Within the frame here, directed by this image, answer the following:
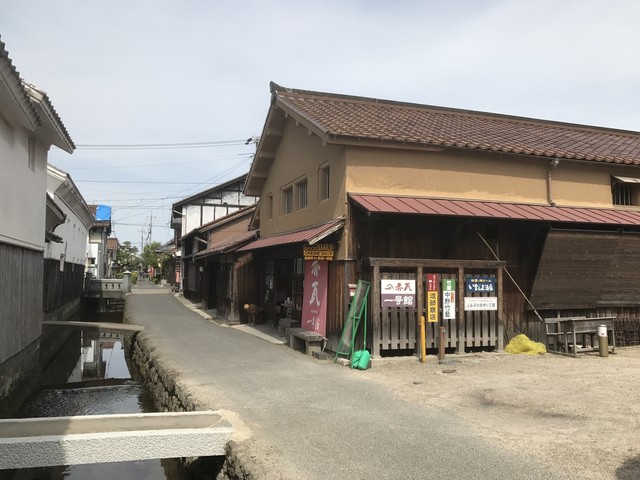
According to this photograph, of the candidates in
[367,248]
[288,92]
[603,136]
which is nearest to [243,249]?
[288,92]

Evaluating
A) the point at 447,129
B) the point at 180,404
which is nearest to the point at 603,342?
the point at 447,129

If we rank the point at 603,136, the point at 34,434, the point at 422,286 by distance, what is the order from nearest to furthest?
the point at 34,434, the point at 422,286, the point at 603,136

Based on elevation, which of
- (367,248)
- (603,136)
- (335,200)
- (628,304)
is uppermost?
(603,136)

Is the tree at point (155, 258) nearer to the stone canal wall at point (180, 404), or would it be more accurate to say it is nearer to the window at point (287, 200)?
the window at point (287, 200)

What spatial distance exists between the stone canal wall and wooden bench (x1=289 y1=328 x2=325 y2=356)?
10.2 ft

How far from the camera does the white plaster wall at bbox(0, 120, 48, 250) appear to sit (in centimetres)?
1002

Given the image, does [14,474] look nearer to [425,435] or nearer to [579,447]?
[425,435]

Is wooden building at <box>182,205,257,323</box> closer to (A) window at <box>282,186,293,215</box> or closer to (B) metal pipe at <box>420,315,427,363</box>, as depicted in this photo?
(A) window at <box>282,186,293,215</box>

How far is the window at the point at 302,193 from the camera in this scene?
14144 mm

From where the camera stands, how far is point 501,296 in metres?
10.8

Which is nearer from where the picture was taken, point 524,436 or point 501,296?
point 524,436

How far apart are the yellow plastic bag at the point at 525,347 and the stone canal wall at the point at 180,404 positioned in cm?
721

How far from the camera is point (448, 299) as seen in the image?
1039 cm

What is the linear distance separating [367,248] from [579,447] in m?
6.01
